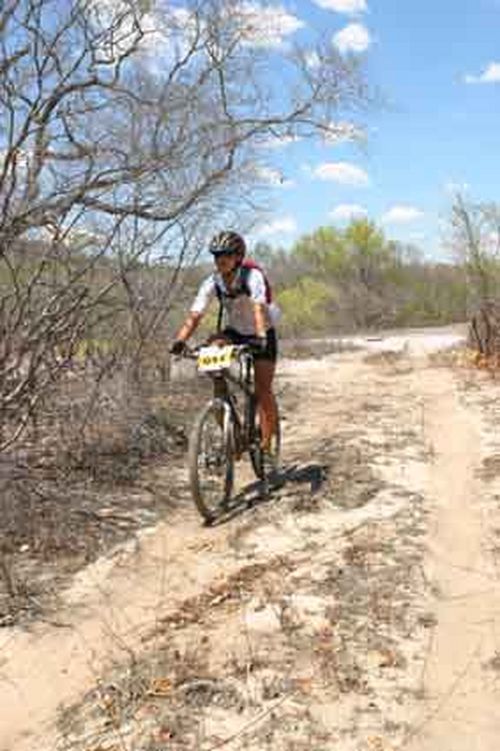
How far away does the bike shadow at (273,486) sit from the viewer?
5652 millimetres

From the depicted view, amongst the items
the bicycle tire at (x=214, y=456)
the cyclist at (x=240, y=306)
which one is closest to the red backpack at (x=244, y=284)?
the cyclist at (x=240, y=306)

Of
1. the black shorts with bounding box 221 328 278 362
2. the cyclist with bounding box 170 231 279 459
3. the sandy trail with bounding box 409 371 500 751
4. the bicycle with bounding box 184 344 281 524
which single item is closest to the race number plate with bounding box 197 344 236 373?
the bicycle with bounding box 184 344 281 524

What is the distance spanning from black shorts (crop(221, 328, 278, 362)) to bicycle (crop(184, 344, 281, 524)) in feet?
0.30

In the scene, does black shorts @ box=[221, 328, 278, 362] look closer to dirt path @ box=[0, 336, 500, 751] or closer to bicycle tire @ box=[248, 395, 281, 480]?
bicycle tire @ box=[248, 395, 281, 480]

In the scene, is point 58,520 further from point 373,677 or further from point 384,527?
point 373,677

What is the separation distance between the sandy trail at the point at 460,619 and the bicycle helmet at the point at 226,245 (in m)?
2.23

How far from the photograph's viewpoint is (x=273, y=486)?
6.19 meters

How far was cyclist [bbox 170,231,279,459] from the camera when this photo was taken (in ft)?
17.7

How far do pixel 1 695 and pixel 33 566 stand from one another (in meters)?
1.23

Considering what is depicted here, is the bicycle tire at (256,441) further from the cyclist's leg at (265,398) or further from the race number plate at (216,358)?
the race number plate at (216,358)

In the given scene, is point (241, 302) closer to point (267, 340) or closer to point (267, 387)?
point (267, 340)

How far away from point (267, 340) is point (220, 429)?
0.70 m

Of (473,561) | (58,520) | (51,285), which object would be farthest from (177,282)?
(473,561)

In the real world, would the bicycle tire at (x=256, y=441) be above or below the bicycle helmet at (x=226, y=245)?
below
